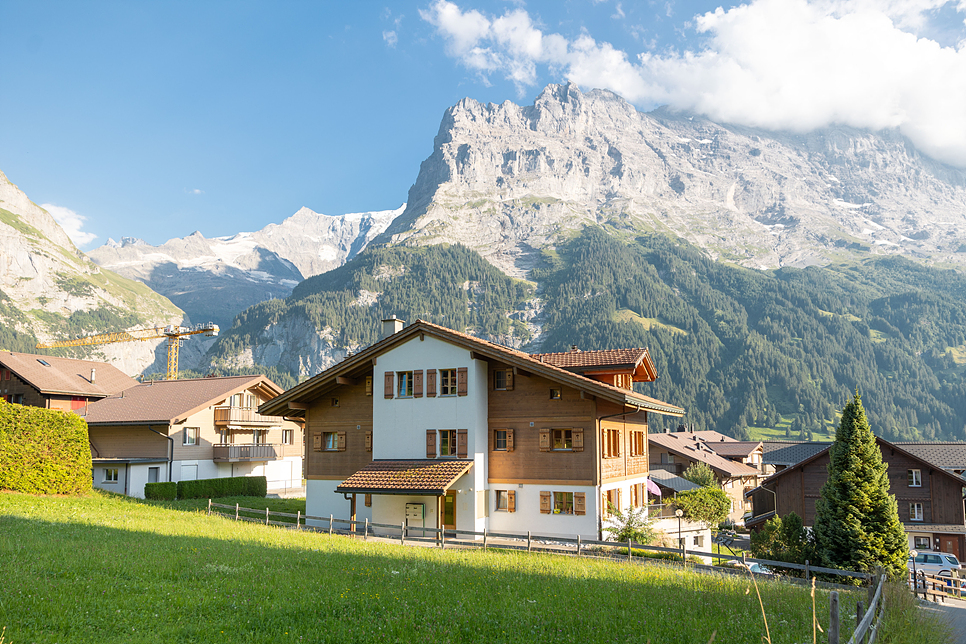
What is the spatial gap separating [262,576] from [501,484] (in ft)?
64.7

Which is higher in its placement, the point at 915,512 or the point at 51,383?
the point at 51,383

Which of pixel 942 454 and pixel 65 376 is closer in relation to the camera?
pixel 65 376

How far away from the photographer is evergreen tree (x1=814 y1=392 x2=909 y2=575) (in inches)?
1041

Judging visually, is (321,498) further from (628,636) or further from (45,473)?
(628,636)

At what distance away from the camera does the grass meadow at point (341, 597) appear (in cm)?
1248

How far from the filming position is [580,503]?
33.6m

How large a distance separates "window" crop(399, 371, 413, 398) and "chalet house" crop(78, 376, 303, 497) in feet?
53.2

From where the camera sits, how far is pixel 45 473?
34875mm

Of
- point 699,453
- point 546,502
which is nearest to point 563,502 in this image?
point 546,502

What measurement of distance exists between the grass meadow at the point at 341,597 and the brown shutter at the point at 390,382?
46.7 feet

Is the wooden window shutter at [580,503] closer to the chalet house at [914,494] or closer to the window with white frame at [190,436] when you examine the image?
the chalet house at [914,494]

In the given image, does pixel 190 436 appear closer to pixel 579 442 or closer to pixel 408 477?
pixel 408 477

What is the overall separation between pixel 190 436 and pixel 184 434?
0.61 m

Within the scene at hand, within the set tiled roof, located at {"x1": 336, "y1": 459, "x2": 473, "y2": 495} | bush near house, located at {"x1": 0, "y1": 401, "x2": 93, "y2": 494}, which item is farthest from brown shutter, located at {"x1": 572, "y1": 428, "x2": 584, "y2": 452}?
bush near house, located at {"x1": 0, "y1": 401, "x2": 93, "y2": 494}
